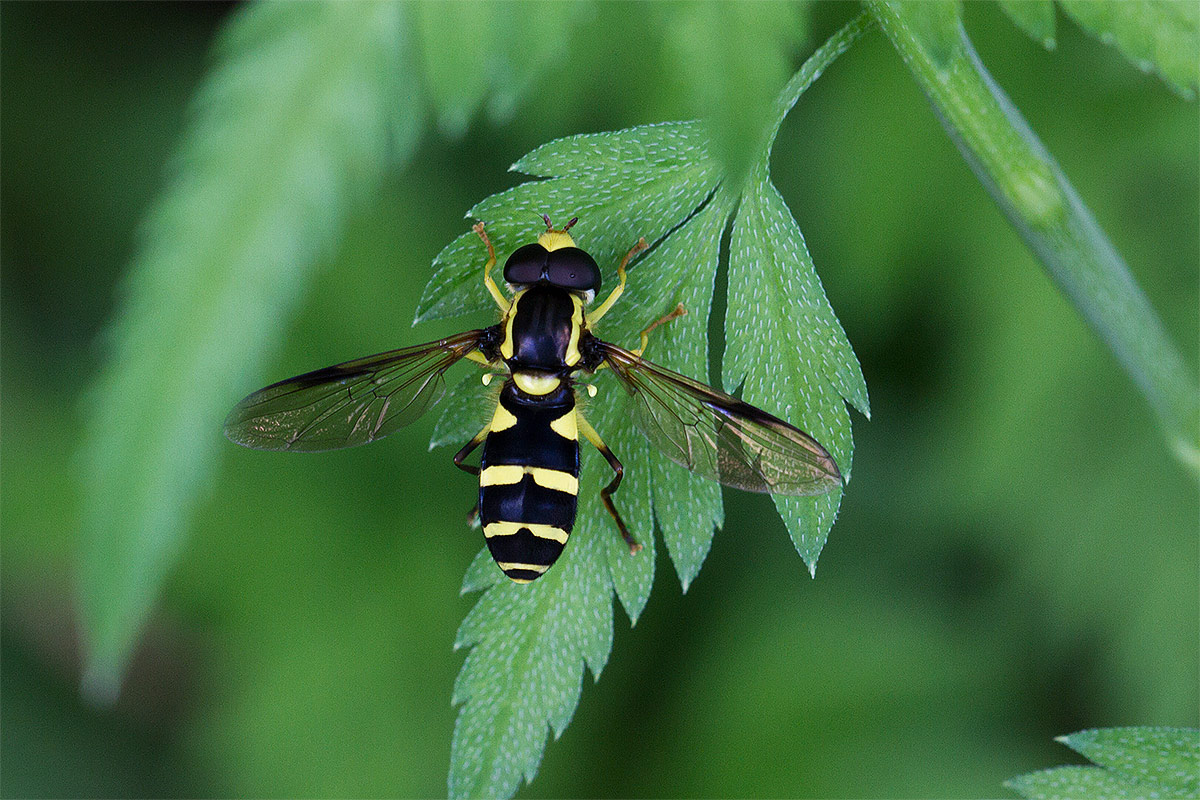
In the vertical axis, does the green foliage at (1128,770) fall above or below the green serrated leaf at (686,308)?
below

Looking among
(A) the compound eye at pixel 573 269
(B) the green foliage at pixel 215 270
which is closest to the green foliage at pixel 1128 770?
(A) the compound eye at pixel 573 269

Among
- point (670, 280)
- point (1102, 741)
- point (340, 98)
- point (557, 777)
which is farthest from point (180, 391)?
point (557, 777)

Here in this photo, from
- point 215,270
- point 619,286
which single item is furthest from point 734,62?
point 619,286

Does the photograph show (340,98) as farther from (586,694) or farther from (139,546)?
(586,694)

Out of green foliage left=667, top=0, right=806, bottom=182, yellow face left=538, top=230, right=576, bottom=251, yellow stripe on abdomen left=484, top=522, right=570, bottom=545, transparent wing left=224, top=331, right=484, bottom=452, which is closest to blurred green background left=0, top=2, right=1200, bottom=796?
transparent wing left=224, top=331, right=484, bottom=452

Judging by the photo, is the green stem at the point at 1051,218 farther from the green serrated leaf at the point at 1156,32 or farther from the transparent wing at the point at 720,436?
the transparent wing at the point at 720,436

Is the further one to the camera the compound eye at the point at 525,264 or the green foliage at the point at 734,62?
the compound eye at the point at 525,264

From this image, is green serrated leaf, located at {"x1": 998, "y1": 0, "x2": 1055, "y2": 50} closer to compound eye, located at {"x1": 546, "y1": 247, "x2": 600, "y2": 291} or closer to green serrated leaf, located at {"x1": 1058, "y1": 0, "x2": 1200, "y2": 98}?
green serrated leaf, located at {"x1": 1058, "y1": 0, "x2": 1200, "y2": 98}
